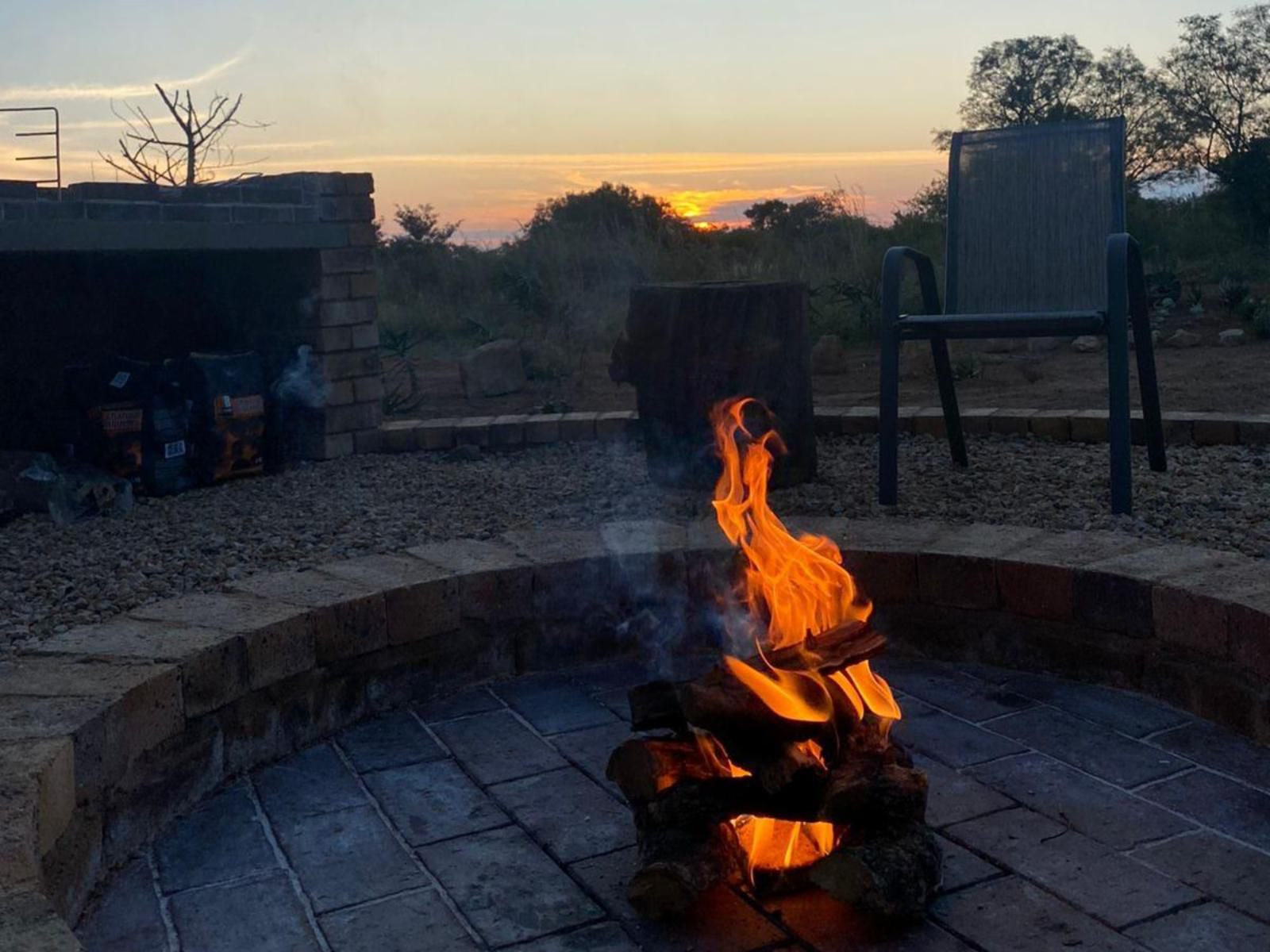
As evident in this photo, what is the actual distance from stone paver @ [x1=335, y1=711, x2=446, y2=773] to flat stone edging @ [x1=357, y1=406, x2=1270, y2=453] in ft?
11.1

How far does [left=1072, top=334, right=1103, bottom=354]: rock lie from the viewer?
9.43m

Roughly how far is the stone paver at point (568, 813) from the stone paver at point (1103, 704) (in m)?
1.22

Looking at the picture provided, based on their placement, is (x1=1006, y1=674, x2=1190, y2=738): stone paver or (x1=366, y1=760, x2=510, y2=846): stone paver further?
(x1=1006, y1=674, x2=1190, y2=738): stone paver

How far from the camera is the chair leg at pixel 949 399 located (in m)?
4.84

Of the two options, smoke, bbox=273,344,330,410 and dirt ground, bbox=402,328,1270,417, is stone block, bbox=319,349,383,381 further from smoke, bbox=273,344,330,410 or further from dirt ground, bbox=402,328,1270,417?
dirt ground, bbox=402,328,1270,417

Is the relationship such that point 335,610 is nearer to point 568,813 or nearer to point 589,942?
point 568,813

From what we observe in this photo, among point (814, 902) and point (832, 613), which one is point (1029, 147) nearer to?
point (832, 613)

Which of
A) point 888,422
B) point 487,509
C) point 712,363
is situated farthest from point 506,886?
point 712,363

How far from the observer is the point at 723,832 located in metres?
2.23

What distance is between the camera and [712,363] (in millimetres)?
4820

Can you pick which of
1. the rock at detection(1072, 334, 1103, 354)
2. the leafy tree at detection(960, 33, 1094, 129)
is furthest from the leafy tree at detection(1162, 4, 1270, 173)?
the rock at detection(1072, 334, 1103, 354)

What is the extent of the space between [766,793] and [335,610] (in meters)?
1.33

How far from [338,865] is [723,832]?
77cm

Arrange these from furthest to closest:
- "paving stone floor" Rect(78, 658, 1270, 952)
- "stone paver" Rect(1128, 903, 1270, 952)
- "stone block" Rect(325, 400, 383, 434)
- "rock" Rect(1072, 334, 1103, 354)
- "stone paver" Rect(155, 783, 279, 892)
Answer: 1. "rock" Rect(1072, 334, 1103, 354)
2. "stone block" Rect(325, 400, 383, 434)
3. "stone paver" Rect(155, 783, 279, 892)
4. "paving stone floor" Rect(78, 658, 1270, 952)
5. "stone paver" Rect(1128, 903, 1270, 952)
